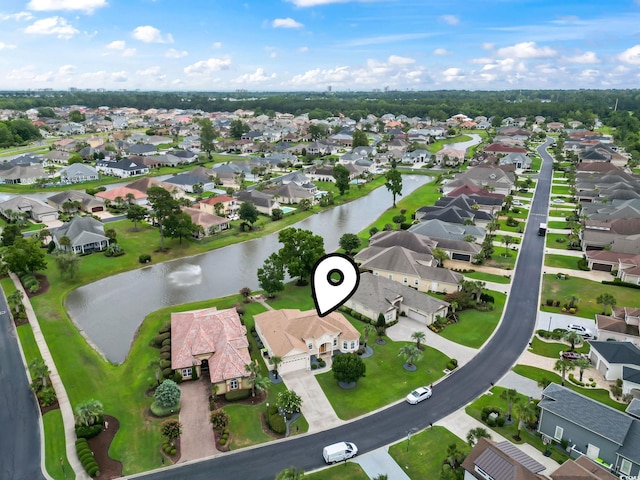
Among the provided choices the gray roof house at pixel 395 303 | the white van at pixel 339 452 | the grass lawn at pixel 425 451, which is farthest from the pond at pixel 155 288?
the grass lawn at pixel 425 451

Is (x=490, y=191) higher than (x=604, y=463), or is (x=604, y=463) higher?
(x=490, y=191)

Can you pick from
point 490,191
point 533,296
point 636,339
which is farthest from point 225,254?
point 490,191

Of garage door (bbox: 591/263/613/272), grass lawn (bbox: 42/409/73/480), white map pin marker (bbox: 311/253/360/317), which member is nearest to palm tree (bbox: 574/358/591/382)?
garage door (bbox: 591/263/613/272)

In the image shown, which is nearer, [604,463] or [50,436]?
[604,463]

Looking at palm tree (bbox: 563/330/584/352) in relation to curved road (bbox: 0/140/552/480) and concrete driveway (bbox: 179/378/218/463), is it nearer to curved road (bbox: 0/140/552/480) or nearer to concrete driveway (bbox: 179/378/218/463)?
→ curved road (bbox: 0/140/552/480)

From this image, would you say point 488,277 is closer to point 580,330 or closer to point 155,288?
point 580,330

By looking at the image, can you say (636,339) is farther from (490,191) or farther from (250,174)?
(250,174)
